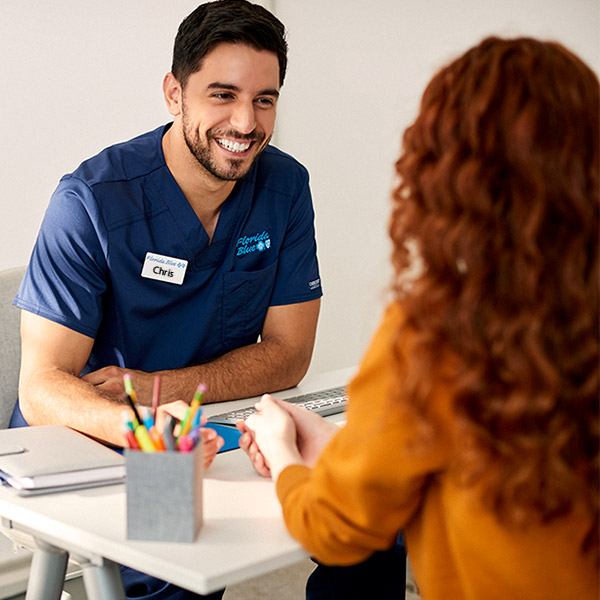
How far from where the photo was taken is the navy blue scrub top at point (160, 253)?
1.79 meters

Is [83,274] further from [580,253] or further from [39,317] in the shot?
[580,253]

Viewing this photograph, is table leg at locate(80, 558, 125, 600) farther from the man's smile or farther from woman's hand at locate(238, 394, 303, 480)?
the man's smile

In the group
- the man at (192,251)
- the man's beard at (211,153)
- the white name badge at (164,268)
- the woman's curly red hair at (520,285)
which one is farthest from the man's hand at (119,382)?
the woman's curly red hair at (520,285)

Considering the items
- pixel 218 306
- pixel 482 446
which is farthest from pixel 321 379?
pixel 482 446

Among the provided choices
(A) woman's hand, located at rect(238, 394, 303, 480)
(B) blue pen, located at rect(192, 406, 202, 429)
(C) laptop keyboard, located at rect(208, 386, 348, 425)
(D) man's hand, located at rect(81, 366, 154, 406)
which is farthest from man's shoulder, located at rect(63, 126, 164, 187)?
(B) blue pen, located at rect(192, 406, 202, 429)

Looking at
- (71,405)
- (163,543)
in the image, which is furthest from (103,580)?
(71,405)

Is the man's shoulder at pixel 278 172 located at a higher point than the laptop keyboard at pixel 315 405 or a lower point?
higher

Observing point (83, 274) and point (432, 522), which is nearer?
point (432, 522)

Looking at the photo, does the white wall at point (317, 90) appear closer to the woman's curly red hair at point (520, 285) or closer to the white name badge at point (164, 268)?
the white name badge at point (164, 268)

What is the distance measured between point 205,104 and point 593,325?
132cm

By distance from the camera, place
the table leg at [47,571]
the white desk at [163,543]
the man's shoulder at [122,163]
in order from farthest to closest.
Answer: the man's shoulder at [122,163] → the table leg at [47,571] → the white desk at [163,543]

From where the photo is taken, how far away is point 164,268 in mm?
1889

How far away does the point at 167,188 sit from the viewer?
1.93 m

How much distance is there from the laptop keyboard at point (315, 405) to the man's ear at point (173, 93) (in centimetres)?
74
